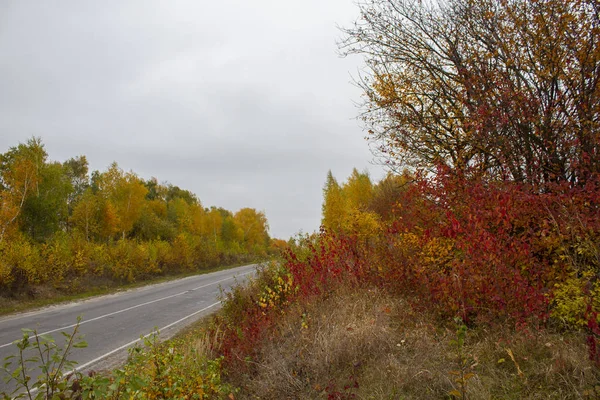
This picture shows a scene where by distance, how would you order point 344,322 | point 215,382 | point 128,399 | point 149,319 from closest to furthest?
1. point 128,399
2. point 215,382
3. point 344,322
4. point 149,319

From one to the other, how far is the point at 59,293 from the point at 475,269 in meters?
19.8

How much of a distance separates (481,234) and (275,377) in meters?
3.03

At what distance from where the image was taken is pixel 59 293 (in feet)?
60.2

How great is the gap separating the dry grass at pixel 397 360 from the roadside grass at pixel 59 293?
14.3 m

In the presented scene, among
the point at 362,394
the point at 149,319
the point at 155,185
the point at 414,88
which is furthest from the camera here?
the point at 155,185

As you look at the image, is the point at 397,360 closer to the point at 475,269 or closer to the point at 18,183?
the point at 475,269

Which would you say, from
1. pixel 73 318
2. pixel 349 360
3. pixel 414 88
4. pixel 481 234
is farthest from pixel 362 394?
pixel 73 318

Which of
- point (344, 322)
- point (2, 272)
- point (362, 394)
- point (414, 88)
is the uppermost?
point (414, 88)

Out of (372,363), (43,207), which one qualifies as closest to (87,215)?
(43,207)

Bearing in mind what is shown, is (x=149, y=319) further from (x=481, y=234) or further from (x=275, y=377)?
(x=481, y=234)

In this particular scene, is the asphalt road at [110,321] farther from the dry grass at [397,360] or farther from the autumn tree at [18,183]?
the autumn tree at [18,183]

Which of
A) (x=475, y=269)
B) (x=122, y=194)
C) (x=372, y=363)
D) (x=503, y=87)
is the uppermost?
(x=122, y=194)

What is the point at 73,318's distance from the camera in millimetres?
12227

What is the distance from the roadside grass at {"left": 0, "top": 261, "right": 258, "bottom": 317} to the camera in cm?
1529
